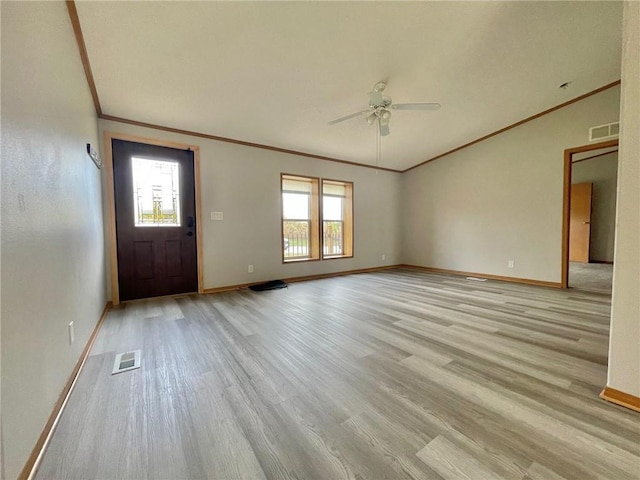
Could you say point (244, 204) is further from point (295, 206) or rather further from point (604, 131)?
point (604, 131)

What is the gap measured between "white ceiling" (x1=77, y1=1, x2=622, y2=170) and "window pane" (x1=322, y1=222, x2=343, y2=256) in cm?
214

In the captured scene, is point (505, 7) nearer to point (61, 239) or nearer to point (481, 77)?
point (481, 77)

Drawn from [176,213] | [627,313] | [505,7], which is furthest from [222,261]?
[505,7]

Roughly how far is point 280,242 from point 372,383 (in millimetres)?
3276

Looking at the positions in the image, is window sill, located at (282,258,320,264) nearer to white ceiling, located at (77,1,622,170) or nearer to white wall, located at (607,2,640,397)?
white ceiling, located at (77,1,622,170)

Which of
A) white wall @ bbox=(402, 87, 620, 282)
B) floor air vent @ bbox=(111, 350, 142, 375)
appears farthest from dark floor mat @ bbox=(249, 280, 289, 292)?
white wall @ bbox=(402, 87, 620, 282)

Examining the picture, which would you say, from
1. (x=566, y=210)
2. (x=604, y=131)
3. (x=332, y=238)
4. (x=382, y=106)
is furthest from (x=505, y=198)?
(x=332, y=238)

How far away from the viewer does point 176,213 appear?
361 cm

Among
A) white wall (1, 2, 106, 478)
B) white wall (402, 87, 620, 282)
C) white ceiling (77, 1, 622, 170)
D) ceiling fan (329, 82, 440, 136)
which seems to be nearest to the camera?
white wall (1, 2, 106, 478)

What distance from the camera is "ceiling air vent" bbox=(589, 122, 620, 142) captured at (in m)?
3.47

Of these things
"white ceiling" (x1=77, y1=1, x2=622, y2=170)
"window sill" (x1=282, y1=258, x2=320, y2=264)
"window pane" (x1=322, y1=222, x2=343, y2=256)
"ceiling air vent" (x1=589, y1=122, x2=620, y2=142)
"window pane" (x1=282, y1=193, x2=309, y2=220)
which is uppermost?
"white ceiling" (x1=77, y1=1, x2=622, y2=170)

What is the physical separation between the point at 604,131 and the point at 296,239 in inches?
197

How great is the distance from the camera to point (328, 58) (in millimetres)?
2475

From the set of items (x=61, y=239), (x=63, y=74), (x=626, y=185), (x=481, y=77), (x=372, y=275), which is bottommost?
(x=372, y=275)
